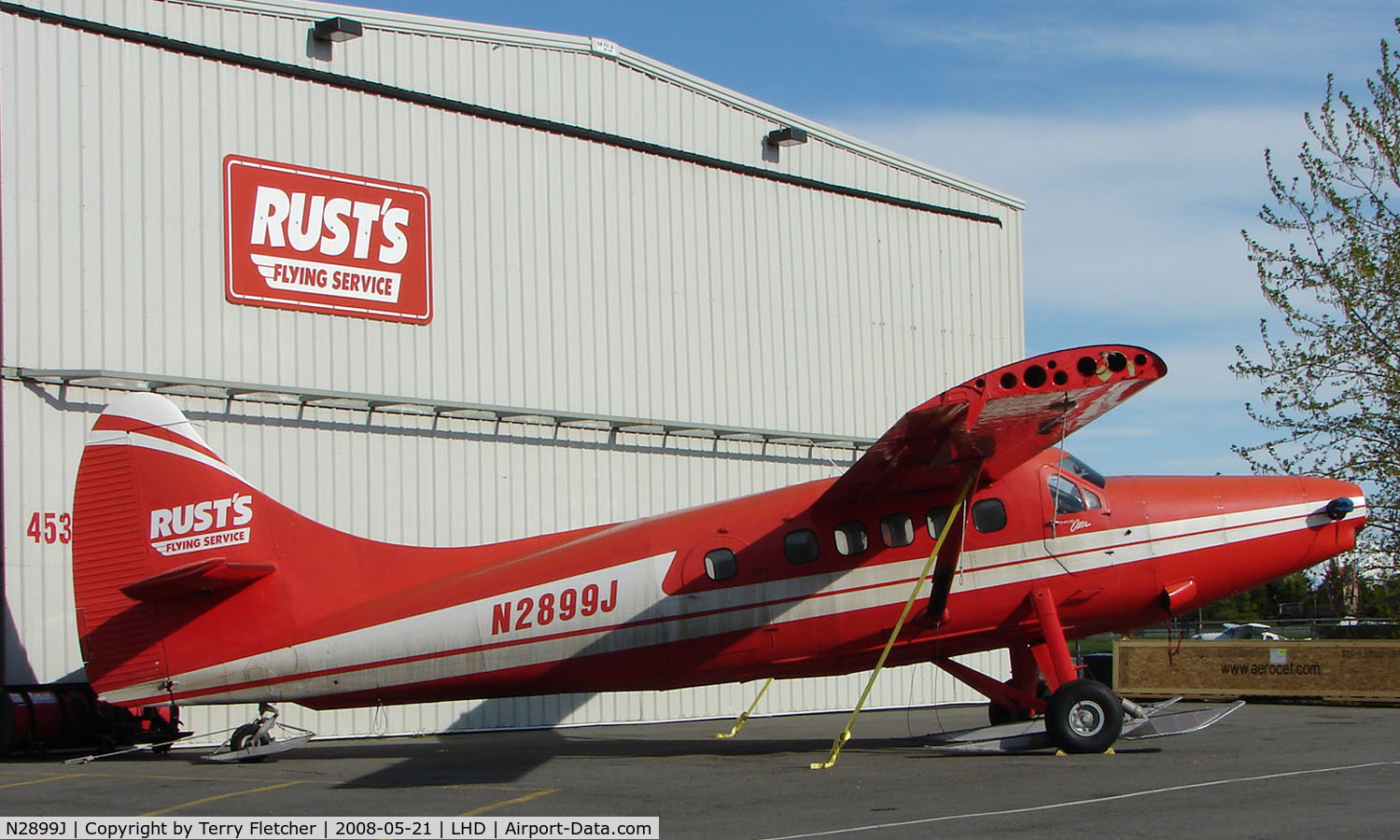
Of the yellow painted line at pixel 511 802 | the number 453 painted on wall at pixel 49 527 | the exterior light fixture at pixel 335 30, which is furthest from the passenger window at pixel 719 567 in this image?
the exterior light fixture at pixel 335 30

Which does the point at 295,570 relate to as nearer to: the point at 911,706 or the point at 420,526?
the point at 420,526

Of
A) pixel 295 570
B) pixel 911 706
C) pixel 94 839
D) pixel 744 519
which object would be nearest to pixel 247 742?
pixel 295 570

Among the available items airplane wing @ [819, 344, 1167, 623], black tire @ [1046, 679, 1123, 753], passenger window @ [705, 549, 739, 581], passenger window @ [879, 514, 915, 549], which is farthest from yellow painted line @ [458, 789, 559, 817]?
black tire @ [1046, 679, 1123, 753]

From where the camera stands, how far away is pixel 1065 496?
49.0ft

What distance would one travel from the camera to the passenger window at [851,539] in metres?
14.7

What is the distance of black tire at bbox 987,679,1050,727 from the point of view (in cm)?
1612

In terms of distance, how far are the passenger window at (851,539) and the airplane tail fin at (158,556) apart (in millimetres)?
6113

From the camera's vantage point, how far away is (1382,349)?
26.0m

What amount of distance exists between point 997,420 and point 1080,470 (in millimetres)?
3088

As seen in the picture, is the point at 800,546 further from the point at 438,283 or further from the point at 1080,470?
the point at 438,283

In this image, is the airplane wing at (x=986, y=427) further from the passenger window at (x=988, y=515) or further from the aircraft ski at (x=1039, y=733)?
the aircraft ski at (x=1039, y=733)

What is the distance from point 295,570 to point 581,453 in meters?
7.48

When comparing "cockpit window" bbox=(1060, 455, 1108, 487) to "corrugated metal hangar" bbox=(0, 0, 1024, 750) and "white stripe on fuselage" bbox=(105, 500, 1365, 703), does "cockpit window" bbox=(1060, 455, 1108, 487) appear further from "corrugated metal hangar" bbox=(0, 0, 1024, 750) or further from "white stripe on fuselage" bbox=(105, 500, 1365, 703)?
"corrugated metal hangar" bbox=(0, 0, 1024, 750)

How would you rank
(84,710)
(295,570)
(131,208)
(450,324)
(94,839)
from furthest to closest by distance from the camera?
(450,324)
(131,208)
(84,710)
(295,570)
(94,839)
